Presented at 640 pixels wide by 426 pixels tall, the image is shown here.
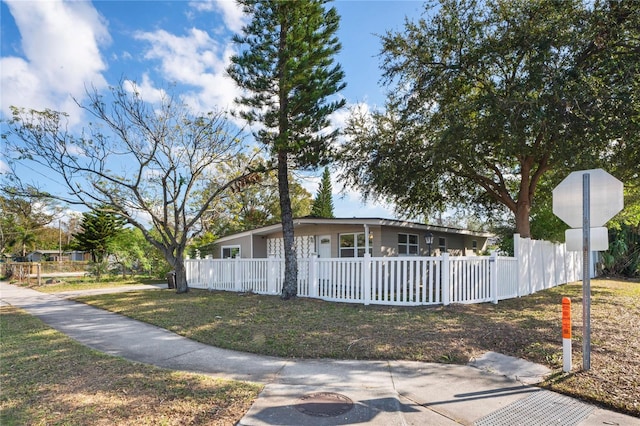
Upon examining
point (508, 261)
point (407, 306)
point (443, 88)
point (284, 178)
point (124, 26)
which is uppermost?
point (124, 26)

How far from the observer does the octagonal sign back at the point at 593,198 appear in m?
4.47

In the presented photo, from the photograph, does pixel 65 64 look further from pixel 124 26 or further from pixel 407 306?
pixel 407 306

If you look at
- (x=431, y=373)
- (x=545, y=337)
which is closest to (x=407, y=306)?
(x=545, y=337)

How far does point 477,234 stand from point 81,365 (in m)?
19.7

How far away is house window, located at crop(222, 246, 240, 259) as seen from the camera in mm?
19587

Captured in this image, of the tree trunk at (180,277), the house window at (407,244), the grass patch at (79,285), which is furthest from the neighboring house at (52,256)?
the house window at (407,244)

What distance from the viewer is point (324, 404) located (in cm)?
363

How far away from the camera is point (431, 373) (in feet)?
14.9

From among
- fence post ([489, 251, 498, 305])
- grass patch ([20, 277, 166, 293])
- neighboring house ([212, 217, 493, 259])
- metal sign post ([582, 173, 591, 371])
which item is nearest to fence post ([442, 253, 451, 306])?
fence post ([489, 251, 498, 305])

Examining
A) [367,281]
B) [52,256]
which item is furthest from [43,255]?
[367,281]

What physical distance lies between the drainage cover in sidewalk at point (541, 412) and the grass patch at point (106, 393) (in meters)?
2.39

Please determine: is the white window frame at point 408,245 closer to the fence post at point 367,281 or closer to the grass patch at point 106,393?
the fence post at point 367,281

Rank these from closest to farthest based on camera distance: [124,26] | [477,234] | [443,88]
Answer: [124,26] → [443,88] → [477,234]

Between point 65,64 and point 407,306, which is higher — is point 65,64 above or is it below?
above
